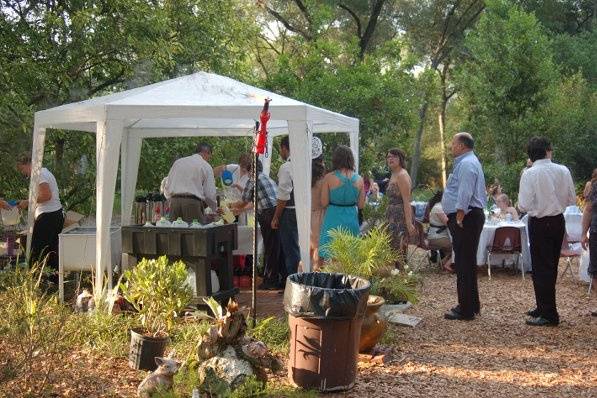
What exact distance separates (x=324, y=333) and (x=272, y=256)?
4.55m

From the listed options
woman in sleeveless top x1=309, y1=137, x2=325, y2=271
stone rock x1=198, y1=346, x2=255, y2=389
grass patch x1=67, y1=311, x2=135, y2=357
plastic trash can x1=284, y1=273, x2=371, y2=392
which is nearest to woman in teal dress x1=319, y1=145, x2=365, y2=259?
woman in sleeveless top x1=309, y1=137, x2=325, y2=271

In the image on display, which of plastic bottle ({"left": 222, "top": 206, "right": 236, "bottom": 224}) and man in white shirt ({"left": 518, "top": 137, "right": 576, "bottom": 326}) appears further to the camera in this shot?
plastic bottle ({"left": 222, "top": 206, "right": 236, "bottom": 224})

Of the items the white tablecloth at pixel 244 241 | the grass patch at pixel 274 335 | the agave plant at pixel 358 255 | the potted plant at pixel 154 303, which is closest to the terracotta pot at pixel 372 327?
the agave plant at pixel 358 255

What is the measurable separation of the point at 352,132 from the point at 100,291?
4255 millimetres

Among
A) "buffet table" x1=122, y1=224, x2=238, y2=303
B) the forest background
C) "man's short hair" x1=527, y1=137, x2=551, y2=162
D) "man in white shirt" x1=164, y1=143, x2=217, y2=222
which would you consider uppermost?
the forest background

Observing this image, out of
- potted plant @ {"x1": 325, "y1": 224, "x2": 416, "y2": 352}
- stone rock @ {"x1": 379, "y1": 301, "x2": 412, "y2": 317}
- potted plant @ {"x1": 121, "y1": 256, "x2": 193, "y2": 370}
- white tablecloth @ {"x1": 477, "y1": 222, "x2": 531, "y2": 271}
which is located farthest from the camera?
white tablecloth @ {"x1": 477, "y1": 222, "x2": 531, "y2": 271}

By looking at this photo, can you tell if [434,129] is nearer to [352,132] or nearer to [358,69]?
[358,69]

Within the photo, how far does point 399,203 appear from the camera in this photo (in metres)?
9.00

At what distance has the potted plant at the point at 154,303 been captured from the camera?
5.29 metres

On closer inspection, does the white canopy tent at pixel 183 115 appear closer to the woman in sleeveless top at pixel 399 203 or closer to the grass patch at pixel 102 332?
the grass patch at pixel 102 332

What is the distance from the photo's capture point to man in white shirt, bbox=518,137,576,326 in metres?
6.86

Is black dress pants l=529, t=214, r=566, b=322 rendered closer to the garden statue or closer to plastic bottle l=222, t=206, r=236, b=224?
plastic bottle l=222, t=206, r=236, b=224

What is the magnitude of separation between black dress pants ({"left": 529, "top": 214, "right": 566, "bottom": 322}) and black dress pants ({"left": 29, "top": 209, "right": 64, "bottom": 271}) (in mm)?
5167

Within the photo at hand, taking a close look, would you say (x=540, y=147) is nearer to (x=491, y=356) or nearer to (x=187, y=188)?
(x=491, y=356)
